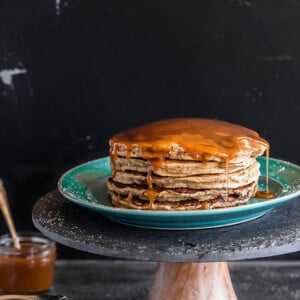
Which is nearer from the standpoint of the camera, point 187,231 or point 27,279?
point 187,231

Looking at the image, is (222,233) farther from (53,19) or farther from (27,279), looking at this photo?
(53,19)

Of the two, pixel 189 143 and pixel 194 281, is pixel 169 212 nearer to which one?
pixel 189 143

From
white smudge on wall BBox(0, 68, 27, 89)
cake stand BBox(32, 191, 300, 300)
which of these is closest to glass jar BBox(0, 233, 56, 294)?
cake stand BBox(32, 191, 300, 300)

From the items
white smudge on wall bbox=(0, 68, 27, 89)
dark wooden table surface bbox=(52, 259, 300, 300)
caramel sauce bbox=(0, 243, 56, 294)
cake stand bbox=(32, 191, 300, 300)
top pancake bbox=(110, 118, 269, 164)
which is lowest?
dark wooden table surface bbox=(52, 259, 300, 300)

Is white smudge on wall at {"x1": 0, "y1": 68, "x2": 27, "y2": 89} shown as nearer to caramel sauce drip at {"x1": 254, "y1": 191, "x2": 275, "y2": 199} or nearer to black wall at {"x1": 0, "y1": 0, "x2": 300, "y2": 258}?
black wall at {"x1": 0, "y1": 0, "x2": 300, "y2": 258}

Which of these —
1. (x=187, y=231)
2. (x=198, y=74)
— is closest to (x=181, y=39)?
(x=198, y=74)

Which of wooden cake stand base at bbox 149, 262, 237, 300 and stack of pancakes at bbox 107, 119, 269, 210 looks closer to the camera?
stack of pancakes at bbox 107, 119, 269, 210
